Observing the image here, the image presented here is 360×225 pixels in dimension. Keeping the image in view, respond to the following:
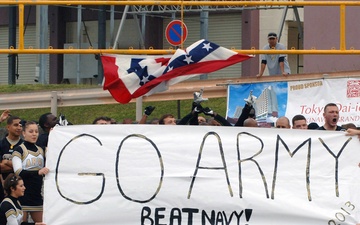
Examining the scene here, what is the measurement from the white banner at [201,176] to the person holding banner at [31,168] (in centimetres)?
83

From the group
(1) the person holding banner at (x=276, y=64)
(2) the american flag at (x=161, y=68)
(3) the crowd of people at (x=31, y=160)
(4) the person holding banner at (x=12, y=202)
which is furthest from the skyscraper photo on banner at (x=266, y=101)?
(4) the person holding banner at (x=12, y=202)

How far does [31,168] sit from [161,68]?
158 cm

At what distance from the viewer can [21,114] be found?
19.5m

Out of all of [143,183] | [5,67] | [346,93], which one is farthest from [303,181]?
[5,67]

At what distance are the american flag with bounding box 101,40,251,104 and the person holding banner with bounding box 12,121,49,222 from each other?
90 cm

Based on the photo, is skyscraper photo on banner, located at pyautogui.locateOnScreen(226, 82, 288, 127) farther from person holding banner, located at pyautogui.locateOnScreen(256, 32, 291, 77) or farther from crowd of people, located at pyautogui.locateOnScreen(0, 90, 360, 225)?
crowd of people, located at pyautogui.locateOnScreen(0, 90, 360, 225)

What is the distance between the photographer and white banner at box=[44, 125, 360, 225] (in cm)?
909

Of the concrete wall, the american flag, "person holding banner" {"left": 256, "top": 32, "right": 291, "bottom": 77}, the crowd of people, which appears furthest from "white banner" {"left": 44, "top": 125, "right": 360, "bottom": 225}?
the concrete wall

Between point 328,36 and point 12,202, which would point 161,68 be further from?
point 328,36

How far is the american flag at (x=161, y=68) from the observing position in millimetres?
9945

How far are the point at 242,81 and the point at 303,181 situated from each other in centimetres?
563

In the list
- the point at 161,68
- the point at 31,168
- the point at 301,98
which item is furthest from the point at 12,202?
the point at 301,98

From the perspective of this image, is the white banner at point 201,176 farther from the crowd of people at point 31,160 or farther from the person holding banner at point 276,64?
the person holding banner at point 276,64

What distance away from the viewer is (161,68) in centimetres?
1002
